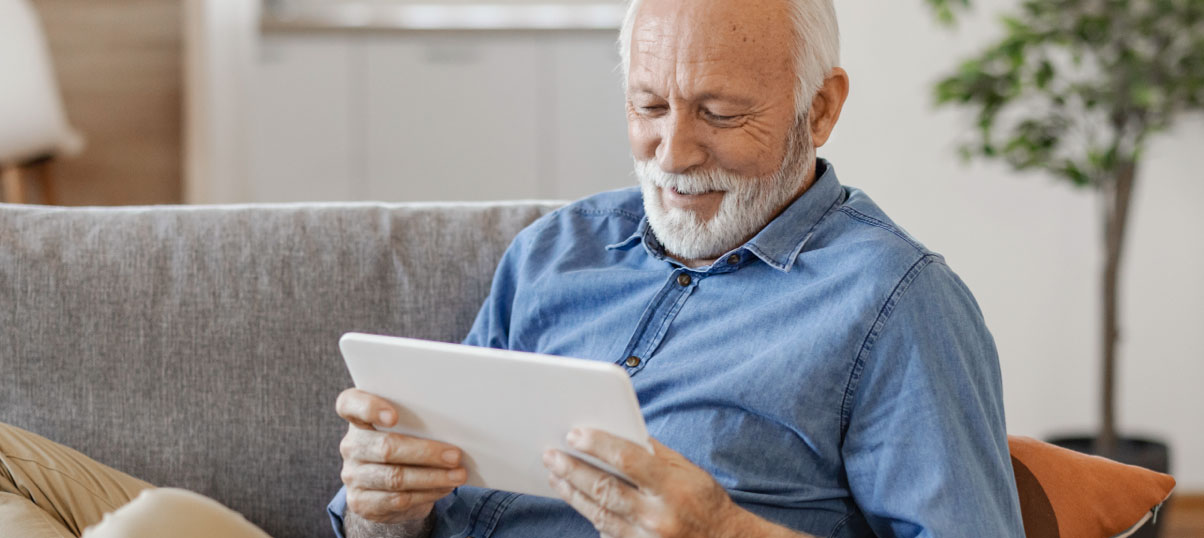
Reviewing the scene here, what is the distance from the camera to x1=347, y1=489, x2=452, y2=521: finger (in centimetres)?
105

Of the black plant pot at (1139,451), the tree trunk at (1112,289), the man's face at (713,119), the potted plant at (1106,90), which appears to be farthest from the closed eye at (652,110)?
the tree trunk at (1112,289)

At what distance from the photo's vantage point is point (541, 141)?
4066 millimetres

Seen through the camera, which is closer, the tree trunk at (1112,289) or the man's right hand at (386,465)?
the man's right hand at (386,465)

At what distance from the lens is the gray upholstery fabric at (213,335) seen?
1.42 m

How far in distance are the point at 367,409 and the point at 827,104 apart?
61 cm

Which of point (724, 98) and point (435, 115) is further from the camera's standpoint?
point (435, 115)

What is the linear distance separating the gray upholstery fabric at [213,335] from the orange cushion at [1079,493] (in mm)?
712

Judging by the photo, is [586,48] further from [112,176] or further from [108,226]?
[108,226]

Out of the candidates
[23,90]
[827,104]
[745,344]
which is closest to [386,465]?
[745,344]

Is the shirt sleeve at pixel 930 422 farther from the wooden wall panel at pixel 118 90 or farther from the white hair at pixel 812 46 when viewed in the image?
the wooden wall panel at pixel 118 90

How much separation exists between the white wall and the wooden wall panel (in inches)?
83.9

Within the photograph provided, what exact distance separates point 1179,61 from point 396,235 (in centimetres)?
179

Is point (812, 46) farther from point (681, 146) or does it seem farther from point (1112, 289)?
point (1112, 289)

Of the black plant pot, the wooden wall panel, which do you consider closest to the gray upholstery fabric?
the black plant pot
